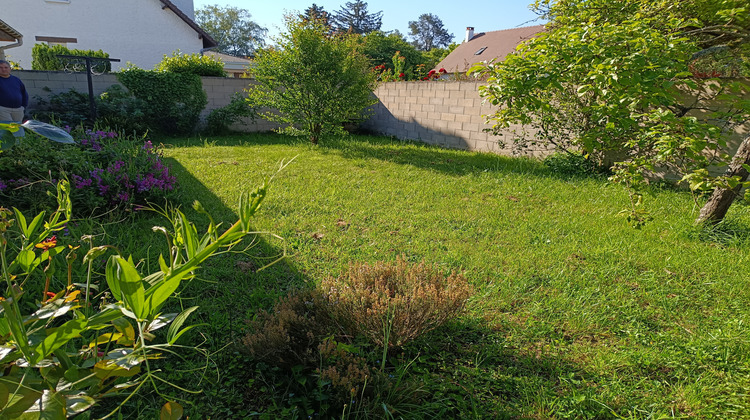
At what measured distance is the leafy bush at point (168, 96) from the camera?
9.33 metres

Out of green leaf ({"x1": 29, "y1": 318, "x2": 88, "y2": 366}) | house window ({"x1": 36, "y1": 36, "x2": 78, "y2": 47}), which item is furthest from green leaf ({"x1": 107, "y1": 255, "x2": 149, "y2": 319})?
house window ({"x1": 36, "y1": 36, "x2": 78, "y2": 47})

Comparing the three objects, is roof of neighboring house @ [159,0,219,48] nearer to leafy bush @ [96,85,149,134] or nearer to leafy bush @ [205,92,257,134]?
leafy bush @ [205,92,257,134]

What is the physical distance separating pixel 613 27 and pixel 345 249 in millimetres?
3000

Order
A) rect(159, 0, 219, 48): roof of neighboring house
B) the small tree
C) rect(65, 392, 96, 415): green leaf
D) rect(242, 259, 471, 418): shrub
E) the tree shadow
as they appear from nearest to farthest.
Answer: rect(65, 392, 96, 415): green leaf
rect(242, 259, 471, 418): shrub
the tree shadow
the small tree
rect(159, 0, 219, 48): roof of neighboring house

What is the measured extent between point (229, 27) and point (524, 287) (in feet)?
218

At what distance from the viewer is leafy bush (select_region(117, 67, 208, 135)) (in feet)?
30.6

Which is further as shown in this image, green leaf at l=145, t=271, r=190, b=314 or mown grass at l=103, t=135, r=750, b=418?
mown grass at l=103, t=135, r=750, b=418

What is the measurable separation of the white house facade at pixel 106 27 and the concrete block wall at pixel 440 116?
1223cm

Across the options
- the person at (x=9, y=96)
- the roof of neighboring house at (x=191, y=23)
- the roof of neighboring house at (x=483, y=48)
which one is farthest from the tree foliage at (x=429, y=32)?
the person at (x=9, y=96)

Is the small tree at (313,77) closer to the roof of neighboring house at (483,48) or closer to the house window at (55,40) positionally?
the house window at (55,40)

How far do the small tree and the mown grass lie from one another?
9.37ft

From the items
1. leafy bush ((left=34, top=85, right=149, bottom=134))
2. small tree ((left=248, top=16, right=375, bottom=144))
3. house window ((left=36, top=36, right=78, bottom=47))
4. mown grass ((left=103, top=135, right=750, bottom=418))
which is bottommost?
mown grass ((left=103, top=135, right=750, bottom=418))

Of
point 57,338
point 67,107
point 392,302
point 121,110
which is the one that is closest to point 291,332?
point 392,302

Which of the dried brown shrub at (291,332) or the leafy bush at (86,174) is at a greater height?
the leafy bush at (86,174)
